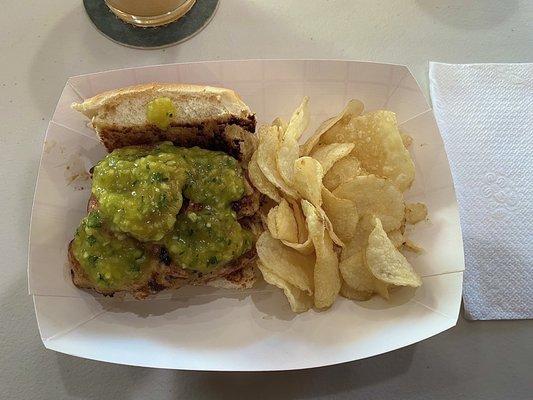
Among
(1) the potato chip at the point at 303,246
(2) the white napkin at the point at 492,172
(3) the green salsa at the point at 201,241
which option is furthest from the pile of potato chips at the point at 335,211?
(2) the white napkin at the point at 492,172

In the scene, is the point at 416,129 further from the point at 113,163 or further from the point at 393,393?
the point at 113,163

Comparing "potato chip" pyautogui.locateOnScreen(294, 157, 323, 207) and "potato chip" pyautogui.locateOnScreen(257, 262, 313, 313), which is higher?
"potato chip" pyautogui.locateOnScreen(294, 157, 323, 207)

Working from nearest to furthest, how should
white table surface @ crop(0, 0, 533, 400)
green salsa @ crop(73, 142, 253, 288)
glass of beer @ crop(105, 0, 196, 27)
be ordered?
green salsa @ crop(73, 142, 253, 288)
white table surface @ crop(0, 0, 533, 400)
glass of beer @ crop(105, 0, 196, 27)

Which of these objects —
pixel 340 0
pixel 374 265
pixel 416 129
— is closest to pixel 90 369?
pixel 374 265

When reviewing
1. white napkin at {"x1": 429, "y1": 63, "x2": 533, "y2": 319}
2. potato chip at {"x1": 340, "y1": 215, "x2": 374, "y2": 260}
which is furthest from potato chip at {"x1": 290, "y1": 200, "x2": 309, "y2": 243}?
white napkin at {"x1": 429, "y1": 63, "x2": 533, "y2": 319}

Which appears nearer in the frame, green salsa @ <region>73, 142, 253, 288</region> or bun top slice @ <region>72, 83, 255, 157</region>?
green salsa @ <region>73, 142, 253, 288</region>

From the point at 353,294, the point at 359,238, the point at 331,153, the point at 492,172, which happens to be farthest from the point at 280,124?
the point at 492,172

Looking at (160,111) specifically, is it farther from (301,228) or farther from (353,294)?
(353,294)

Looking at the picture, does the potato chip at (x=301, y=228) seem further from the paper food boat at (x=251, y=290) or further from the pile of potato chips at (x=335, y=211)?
the paper food boat at (x=251, y=290)

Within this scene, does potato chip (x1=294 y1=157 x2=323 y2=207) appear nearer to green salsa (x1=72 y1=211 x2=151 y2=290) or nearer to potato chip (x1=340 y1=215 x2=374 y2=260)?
potato chip (x1=340 y1=215 x2=374 y2=260)
